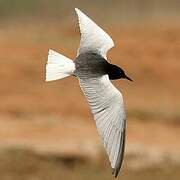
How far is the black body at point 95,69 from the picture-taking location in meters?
3.38

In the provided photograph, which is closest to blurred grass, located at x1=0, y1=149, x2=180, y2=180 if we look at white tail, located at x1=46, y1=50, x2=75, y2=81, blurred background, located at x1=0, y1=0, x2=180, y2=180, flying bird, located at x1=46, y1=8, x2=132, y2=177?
blurred background, located at x1=0, y1=0, x2=180, y2=180

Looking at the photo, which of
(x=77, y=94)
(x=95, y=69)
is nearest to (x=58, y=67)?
(x=95, y=69)

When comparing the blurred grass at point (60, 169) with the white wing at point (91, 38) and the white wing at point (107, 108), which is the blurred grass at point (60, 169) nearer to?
the white wing at point (91, 38)

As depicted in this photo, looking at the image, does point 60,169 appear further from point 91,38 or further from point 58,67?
point 58,67

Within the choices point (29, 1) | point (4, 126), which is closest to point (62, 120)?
point (4, 126)

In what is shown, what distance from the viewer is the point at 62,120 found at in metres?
16.8

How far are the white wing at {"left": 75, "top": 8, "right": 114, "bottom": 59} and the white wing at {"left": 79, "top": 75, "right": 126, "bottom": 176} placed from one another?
0.22m

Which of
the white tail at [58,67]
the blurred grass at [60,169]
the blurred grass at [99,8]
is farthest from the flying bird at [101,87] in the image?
the blurred grass at [99,8]

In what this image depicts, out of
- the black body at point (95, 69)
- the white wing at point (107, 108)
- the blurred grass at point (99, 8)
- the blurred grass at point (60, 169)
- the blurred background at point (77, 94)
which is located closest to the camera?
the white wing at point (107, 108)

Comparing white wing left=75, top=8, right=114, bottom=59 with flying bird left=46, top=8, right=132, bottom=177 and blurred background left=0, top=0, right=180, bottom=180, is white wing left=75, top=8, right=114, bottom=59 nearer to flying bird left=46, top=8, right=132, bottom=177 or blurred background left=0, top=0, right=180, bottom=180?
flying bird left=46, top=8, right=132, bottom=177

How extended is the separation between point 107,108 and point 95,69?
15cm

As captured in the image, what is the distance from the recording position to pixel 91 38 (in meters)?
3.94

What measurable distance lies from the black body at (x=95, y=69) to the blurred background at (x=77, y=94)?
796 cm

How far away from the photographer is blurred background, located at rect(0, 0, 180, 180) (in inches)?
488
